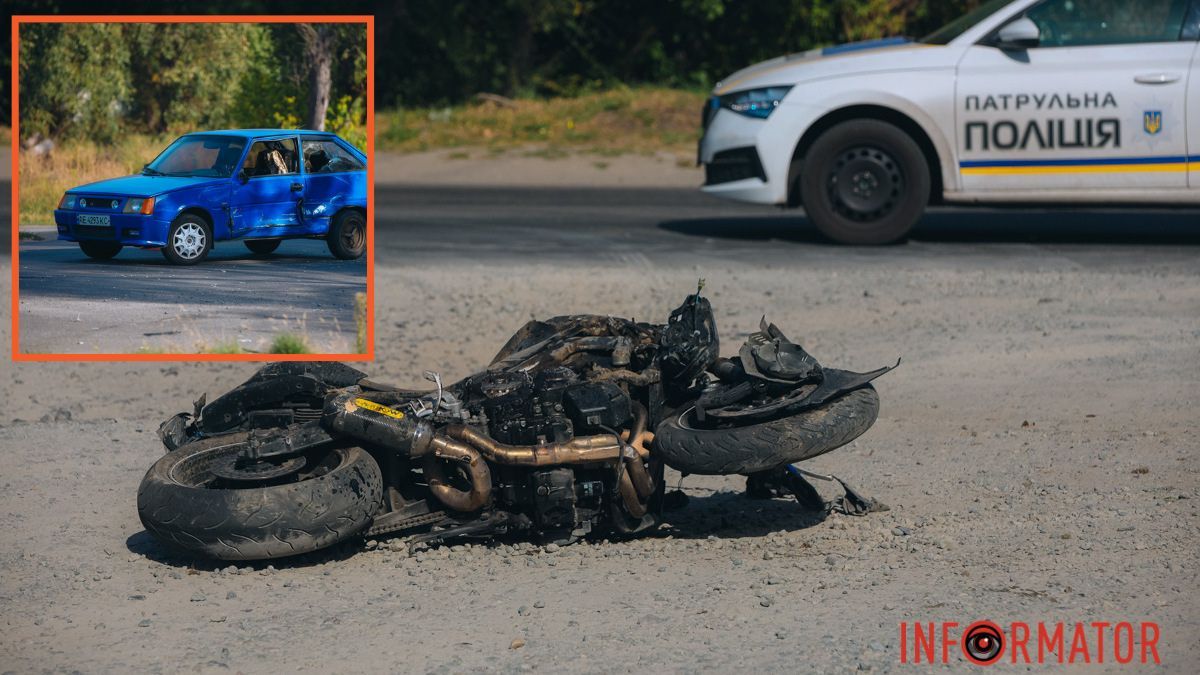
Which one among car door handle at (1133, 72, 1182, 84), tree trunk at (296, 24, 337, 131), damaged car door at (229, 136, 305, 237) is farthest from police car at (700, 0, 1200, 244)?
damaged car door at (229, 136, 305, 237)

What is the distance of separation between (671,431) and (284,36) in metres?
1.98

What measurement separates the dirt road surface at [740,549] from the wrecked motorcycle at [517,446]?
17 cm

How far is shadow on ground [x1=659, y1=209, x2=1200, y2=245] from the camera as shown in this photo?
1259 cm

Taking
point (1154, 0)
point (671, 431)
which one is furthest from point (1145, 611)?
point (1154, 0)

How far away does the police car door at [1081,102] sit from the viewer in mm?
11172

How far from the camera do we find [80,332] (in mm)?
5305

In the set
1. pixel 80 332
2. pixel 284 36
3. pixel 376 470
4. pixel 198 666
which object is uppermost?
pixel 284 36

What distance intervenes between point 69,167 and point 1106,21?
8.49m

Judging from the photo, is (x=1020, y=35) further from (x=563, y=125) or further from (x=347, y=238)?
(x=563, y=125)

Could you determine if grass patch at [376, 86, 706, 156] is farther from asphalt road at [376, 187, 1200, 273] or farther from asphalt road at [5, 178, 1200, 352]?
asphalt road at [376, 187, 1200, 273]

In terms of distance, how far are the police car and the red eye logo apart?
7.35m

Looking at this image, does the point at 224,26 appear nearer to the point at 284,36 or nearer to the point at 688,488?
the point at 284,36

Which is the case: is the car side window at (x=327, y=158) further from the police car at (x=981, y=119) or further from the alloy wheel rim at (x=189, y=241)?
the police car at (x=981, y=119)

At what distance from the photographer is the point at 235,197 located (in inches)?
211
